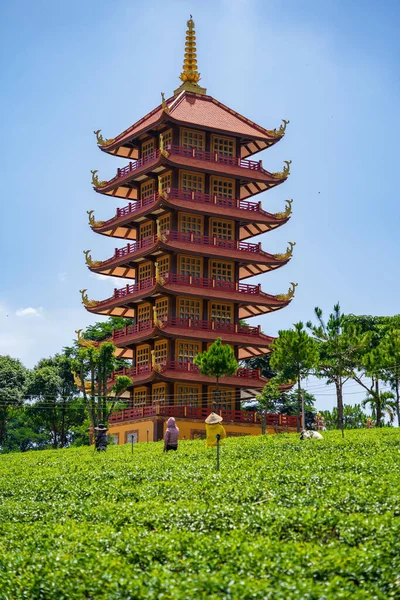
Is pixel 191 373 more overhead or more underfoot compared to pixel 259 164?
more underfoot

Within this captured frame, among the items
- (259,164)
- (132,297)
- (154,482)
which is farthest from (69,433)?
(154,482)

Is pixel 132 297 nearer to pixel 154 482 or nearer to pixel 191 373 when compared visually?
pixel 191 373

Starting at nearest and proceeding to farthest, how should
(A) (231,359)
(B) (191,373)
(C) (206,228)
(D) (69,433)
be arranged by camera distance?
(A) (231,359), (B) (191,373), (C) (206,228), (D) (69,433)

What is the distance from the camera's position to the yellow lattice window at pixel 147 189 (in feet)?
200

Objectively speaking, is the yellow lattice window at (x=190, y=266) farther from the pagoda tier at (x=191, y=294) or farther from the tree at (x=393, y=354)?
the tree at (x=393, y=354)

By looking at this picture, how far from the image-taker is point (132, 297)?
190ft

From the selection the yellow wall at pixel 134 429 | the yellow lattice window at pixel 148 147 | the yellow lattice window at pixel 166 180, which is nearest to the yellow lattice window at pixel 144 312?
the yellow wall at pixel 134 429

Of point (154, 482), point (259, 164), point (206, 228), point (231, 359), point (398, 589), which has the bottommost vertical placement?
point (398, 589)

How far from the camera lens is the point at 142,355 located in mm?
58688

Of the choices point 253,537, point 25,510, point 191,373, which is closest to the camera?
point 253,537

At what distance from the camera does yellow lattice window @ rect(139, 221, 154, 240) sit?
60.2m

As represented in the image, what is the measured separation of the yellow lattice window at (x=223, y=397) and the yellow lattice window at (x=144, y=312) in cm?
587

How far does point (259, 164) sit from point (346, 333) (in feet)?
47.6

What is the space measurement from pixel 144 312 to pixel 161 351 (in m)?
3.68
